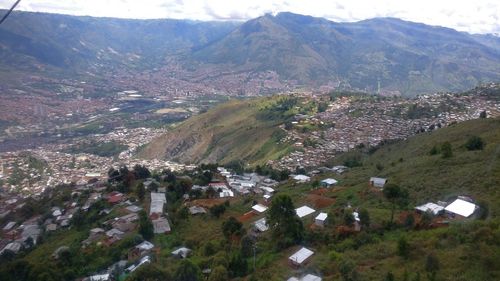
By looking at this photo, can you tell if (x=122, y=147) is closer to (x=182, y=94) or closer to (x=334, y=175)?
(x=334, y=175)

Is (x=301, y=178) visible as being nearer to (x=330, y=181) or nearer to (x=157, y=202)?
(x=330, y=181)

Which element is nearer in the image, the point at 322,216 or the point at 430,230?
the point at 430,230

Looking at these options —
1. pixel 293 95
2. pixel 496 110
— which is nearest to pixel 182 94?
pixel 293 95

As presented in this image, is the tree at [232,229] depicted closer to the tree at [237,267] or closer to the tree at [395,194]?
the tree at [237,267]

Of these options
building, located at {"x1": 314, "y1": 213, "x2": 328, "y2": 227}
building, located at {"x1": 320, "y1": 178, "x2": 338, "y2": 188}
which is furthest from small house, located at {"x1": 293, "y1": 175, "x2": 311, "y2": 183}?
building, located at {"x1": 314, "y1": 213, "x2": 328, "y2": 227}

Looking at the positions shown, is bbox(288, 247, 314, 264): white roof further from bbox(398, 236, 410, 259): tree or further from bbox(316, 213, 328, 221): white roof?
bbox(398, 236, 410, 259): tree

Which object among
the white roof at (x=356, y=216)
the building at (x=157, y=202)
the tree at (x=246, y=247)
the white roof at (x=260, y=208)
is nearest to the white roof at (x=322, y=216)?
the white roof at (x=356, y=216)

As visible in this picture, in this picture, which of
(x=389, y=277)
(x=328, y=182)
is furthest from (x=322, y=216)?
(x=328, y=182)
